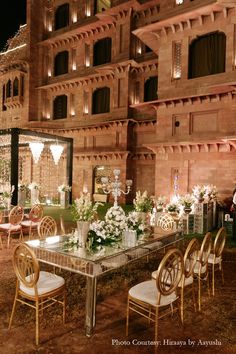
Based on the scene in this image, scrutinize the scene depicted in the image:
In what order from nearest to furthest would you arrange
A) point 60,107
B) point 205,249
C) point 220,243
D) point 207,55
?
point 205,249
point 220,243
point 207,55
point 60,107

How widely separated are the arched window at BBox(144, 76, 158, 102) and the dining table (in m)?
15.5

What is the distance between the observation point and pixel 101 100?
2131cm

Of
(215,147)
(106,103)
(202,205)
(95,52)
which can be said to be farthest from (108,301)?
(95,52)

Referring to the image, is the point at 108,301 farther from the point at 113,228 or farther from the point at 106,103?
the point at 106,103

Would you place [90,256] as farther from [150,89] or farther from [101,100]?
[101,100]

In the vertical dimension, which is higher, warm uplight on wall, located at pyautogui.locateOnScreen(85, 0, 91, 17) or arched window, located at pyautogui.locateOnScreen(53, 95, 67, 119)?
warm uplight on wall, located at pyautogui.locateOnScreen(85, 0, 91, 17)

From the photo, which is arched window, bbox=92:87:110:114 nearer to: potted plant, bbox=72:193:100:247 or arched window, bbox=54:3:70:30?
arched window, bbox=54:3:70:30

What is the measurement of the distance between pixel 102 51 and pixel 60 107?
5.34 m

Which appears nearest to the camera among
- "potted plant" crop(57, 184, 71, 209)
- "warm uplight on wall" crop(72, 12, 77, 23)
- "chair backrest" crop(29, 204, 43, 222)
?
"chair backrest" crop(29, 204, 43, 222)

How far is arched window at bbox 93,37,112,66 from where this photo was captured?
20.8 meters

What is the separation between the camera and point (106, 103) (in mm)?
21031

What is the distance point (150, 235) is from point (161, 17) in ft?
41.4

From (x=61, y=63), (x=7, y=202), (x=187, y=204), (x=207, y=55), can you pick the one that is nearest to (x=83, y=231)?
(x=187, y=204)

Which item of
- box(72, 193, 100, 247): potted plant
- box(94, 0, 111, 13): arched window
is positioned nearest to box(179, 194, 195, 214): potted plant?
box(72, 193, 100, 247): potted plant
